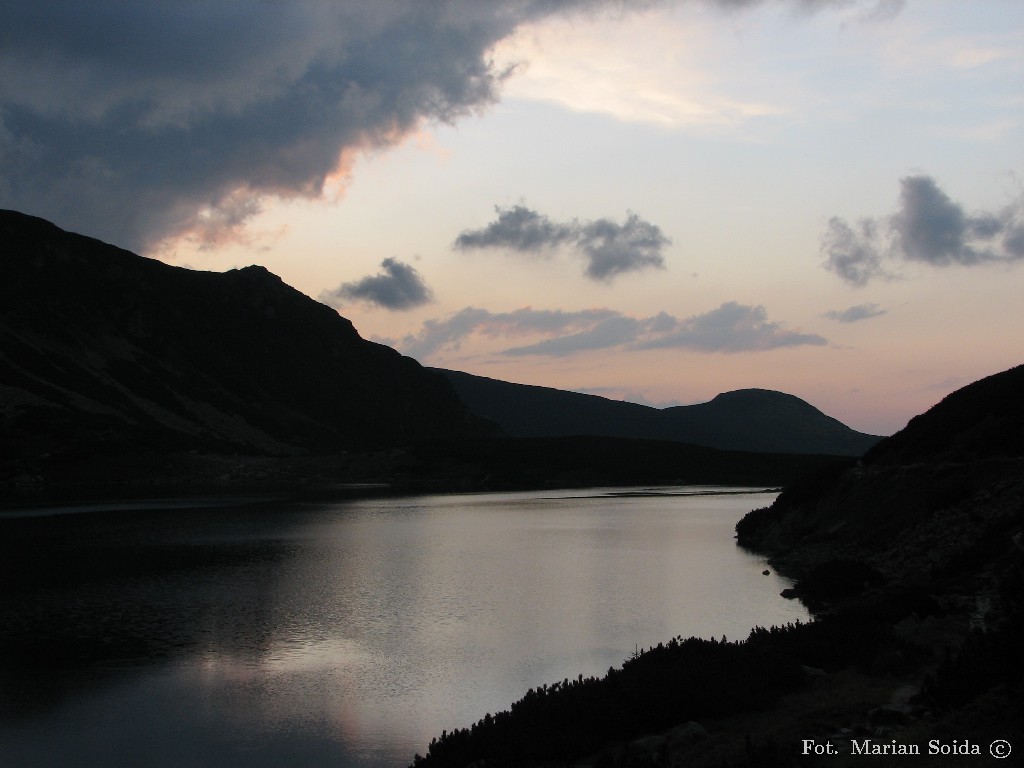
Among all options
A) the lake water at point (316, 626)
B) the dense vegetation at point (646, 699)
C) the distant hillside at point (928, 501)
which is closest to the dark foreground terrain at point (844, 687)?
the dense vegetation at point (646, 699)

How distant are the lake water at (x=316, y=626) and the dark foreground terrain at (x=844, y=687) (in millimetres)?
3789

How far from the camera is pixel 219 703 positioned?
24.9 metres

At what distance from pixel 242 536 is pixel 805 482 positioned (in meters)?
43.3

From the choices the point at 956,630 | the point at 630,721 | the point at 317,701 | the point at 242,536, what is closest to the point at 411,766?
the point at 630,721

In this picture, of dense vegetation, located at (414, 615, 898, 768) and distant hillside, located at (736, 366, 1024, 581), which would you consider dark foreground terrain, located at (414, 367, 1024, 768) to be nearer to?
dense vegetation, located at (414, 615, 898, 768)

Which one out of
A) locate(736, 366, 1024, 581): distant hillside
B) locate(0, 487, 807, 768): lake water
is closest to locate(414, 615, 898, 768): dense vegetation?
locate(0, 487, 807, 768): lake water

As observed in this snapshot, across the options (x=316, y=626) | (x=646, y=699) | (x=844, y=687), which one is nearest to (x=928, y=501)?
(x=844, y=687)

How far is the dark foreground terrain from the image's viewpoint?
14.4 metres

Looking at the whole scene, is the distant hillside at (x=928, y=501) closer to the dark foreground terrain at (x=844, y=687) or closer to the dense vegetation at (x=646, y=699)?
the dark foreground terrain at (x=844, y=687)

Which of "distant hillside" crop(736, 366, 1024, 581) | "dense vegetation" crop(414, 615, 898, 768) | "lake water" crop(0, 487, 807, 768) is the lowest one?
"lake water" crop(0, 487, 807, 768)

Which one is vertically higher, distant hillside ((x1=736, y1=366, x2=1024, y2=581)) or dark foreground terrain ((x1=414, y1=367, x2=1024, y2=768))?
distant hillside ((x1=736, y1=366, x2=1024, y2=581))

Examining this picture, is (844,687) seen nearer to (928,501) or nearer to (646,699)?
(646,699)

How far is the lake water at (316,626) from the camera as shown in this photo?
889 inches

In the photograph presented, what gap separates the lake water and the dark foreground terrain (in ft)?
12.4
